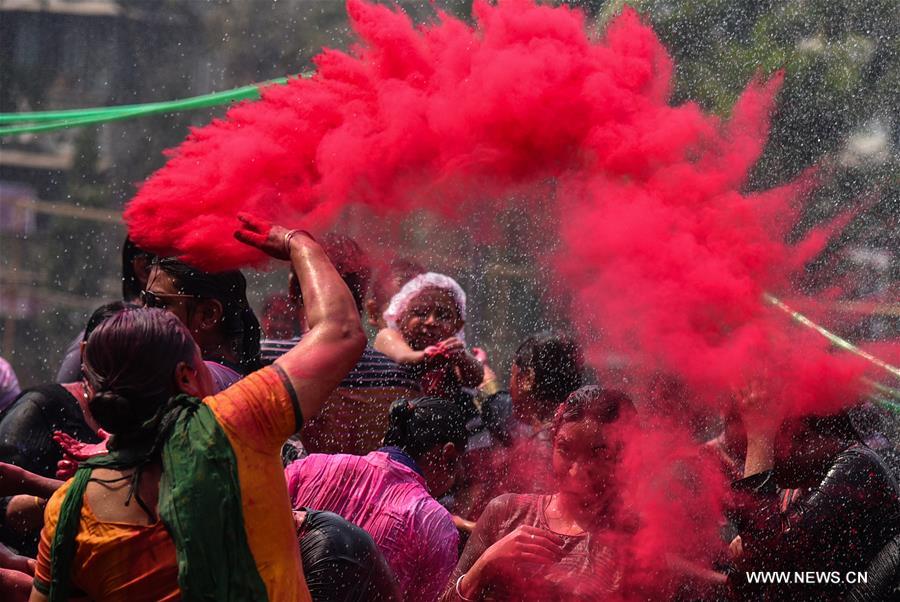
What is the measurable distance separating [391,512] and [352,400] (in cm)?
87

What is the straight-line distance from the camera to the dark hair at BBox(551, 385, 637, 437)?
304 centimetres

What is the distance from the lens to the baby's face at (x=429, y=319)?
4703mm

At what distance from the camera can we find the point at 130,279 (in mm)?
4078

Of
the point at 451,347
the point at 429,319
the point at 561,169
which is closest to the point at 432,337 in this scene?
the point at 429,319

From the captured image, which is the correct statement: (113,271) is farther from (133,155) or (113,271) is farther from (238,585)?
(238,585)

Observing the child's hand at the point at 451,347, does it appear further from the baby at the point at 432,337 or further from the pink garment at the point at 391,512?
the pink garment at the point at 391,512

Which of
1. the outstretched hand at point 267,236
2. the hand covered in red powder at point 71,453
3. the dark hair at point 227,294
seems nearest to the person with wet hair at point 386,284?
→ the dark hair at point 227,294

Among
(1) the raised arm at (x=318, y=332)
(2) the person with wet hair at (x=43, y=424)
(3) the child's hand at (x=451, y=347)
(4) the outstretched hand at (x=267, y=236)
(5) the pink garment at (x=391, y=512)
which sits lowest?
(5) the pink garment at (x=391, y=512)

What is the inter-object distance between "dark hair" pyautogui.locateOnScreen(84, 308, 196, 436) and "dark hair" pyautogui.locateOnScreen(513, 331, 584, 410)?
229 cm

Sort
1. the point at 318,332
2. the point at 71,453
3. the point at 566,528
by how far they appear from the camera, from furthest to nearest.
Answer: the point at 566,528
the point at 71,453
the point at 318,332

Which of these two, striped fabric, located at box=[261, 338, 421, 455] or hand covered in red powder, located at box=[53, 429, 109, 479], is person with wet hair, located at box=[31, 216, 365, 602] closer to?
hand covered in red powder, located at box=[53, 429, 109, 479]

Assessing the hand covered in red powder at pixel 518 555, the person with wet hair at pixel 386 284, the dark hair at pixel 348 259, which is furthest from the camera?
the person with wet hair at pixel 386 284

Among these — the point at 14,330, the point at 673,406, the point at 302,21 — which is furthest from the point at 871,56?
the point at 14,330

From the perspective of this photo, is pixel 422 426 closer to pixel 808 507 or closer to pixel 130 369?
pixel 808 507
